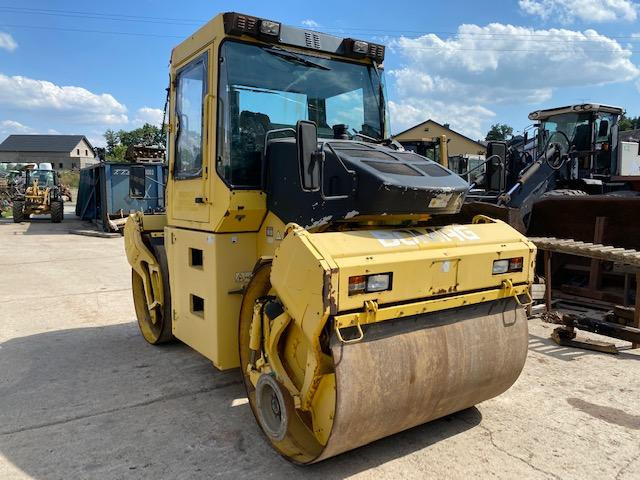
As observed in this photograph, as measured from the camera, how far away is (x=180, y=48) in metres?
4.42

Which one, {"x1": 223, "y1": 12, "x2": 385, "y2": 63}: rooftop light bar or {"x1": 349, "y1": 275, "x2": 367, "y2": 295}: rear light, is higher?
{"x1": 223, "y1": 12, "x2": 385, "y2": 63}: rooftop light bar

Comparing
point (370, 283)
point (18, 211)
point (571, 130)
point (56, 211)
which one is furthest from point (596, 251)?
point (18, 211)

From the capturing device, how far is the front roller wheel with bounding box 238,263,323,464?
3.05m

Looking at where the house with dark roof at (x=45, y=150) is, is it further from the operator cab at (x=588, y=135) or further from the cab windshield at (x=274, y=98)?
the cab windshield at (x=274, y=98)

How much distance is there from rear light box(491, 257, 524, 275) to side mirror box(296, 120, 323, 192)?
51.5 inches

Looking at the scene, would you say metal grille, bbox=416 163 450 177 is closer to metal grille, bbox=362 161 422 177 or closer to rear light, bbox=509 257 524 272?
metal grille, bbox=362 161 422 177

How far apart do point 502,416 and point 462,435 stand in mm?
475

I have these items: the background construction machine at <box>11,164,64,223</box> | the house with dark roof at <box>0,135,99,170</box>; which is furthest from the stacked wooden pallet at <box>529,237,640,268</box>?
the house with dark roof at <box>0,135,99,170</box>

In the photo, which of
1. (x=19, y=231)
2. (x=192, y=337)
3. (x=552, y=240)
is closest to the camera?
(x=192, y=337)

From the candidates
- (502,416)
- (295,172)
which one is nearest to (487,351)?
(502,416)

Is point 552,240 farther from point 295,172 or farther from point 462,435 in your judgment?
point 295,172

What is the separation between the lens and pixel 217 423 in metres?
3.76

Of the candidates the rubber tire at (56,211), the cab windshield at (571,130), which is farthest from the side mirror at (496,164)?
the rubber tire at (56,211)

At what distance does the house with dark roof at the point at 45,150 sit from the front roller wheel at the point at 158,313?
237 ft
